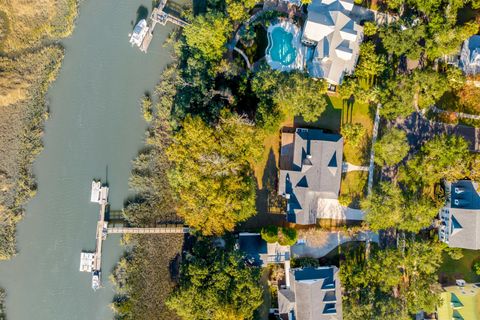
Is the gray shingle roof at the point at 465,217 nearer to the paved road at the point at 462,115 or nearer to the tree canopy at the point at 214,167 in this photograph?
the paved road at the point at 462,115

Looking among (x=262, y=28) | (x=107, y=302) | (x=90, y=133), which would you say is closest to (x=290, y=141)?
(x=262, y=28)

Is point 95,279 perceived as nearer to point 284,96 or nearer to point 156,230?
point 156,230

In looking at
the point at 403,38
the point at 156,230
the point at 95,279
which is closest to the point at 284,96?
the point at 403,38

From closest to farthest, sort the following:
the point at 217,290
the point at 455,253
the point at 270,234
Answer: the point at 217,290 → the point at 270,234 → the point at 455,253

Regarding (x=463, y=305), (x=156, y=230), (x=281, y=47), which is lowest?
(x=463, y=305)

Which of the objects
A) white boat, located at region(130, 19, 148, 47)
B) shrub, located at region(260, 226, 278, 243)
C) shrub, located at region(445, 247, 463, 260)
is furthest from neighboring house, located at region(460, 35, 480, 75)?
white boat, located at region(130, 19, 148, 47)

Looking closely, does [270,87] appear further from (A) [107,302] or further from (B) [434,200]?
(A) [107,302]

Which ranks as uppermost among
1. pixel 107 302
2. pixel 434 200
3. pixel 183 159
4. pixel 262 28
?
pixel 262 28
